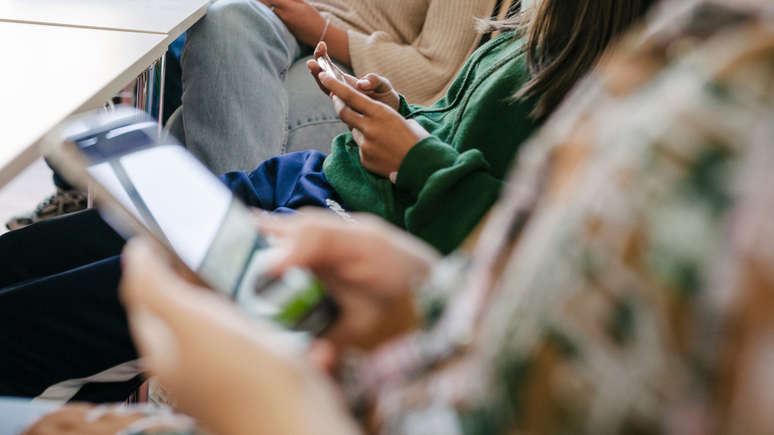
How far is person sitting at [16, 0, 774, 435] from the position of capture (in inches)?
6.4

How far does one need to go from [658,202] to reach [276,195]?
2.03 ft

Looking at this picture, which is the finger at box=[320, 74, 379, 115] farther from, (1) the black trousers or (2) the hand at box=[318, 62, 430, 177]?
(1) the black trousers

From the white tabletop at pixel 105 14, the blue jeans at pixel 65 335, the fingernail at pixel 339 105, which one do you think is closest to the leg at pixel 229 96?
the white tabletop at pixel 105 14

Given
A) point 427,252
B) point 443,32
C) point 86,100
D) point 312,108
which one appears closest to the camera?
point 427,252

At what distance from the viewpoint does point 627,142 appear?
19 cm

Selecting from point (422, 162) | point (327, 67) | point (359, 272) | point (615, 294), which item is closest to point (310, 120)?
Result: point (327, 67)

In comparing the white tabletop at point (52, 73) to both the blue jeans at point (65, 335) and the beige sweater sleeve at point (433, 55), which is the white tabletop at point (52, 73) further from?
the beige sweater sleeve at point (433, 55)

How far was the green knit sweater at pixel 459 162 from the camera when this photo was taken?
1.92 feet

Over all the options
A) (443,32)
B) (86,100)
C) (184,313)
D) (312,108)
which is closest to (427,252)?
(184,313)

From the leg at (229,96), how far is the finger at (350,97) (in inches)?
15.0

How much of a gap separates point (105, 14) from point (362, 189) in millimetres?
500

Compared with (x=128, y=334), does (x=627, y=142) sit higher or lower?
higher

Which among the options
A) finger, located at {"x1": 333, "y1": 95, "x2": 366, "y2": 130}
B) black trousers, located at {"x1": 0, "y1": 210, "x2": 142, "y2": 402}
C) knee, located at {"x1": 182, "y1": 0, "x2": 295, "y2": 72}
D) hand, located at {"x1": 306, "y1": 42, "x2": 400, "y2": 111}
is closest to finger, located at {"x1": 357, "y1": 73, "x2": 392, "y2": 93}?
hand, located at {"x1": 306, "y1": 42, "x2": 400, "y2": 111}

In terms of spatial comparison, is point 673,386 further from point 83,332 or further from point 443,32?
point 443,32
